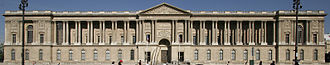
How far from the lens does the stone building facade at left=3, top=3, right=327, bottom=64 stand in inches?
2488

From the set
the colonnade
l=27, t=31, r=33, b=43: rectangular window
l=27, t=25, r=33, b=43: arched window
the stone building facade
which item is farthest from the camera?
l=27, t=31, r=33, b=43: rectangular window

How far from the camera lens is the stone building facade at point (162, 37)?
63.2 meters

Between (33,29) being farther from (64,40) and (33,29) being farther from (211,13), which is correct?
(211,13)

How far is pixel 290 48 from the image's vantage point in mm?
63812

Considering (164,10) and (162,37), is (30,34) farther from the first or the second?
(164,10)

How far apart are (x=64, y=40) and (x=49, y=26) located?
3.89 meters

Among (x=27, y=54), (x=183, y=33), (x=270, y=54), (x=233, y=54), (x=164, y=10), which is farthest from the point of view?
(x=270, y=54)

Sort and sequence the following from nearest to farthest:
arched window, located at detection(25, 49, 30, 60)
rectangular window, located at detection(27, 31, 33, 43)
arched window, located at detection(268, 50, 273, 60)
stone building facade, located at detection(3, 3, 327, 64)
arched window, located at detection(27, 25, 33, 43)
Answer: stone building facade, located at detection(3, 3, 327, 64)
arched window, located at detection(25, 49, 30, 60)
arched window, located at detection(27, 25, 33, 43)
rectangular window, located at detection(27, 31, 33, 43)
arched window, located at detection(268, 50, 273, 60)

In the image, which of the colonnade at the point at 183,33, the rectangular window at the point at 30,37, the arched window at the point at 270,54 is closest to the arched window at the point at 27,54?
the rectangular window at the point at 30,37

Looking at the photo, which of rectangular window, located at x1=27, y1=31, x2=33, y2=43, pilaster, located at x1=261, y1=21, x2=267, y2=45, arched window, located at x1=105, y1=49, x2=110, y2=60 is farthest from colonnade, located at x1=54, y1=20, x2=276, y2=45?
rectangular window, located at x1=27, y1=31, x2=33, y2=43

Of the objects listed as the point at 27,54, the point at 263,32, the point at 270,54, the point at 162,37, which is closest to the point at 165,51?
the point at 162,37

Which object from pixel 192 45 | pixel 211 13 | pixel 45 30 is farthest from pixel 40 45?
pixel 211 13

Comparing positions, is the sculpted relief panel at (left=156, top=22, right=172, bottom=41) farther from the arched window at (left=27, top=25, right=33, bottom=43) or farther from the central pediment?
the arched window at (left=27, top=25, right=33, bottom=43)

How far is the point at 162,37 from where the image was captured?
6406 centimetres
